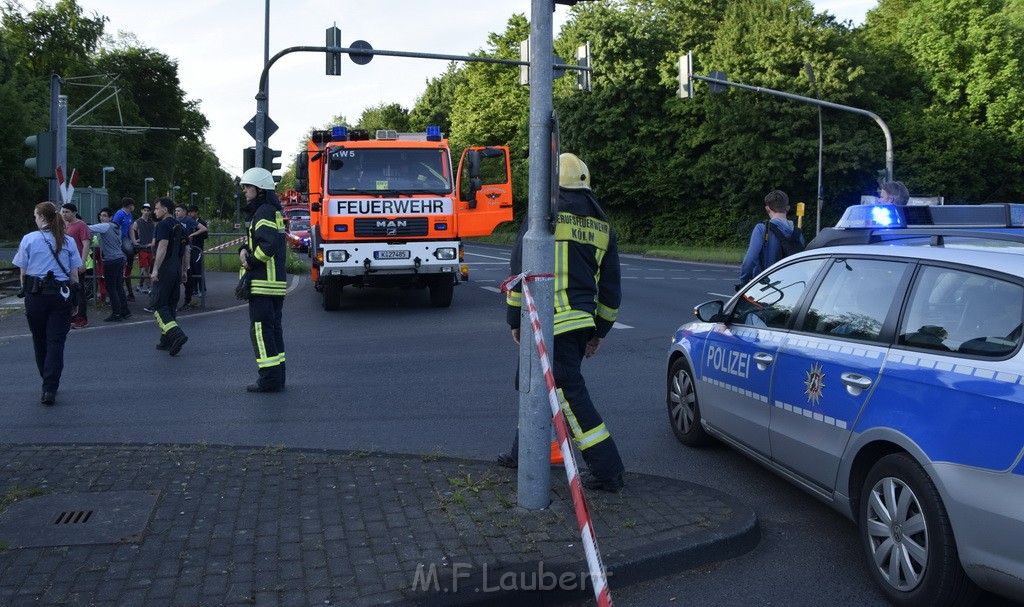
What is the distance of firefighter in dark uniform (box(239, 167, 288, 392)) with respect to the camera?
29.5 ft

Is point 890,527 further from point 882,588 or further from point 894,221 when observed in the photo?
point 894,221

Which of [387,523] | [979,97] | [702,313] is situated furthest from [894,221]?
[979,97]

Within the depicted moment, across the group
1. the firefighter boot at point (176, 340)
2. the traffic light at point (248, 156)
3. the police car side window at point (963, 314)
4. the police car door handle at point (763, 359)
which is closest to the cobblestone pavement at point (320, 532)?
the police car door handle at point (763, 359)

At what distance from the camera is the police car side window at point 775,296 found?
5508mm

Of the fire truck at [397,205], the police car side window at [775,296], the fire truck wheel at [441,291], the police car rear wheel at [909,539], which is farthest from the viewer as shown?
the fire truck wheel at [441,291]

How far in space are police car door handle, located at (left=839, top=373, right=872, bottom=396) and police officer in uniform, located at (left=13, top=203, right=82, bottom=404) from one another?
6.77 meters

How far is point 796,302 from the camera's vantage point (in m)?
5.46

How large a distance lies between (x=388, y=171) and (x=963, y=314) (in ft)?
42.7

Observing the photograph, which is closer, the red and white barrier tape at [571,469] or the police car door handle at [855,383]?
the red and white barrier tape at [571,469]

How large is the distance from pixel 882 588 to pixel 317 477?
3.14 m

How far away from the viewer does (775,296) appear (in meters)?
5.82

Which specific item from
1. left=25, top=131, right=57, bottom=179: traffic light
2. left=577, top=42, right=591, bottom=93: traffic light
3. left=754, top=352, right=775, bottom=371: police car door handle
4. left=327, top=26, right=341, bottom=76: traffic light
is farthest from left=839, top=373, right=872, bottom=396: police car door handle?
left=327, top=26, right=341, bottom=76: traffic light

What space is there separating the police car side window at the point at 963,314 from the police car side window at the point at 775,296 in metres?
1.07

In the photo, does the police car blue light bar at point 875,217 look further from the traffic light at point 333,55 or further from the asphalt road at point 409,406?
the traffic light at point 333,55
